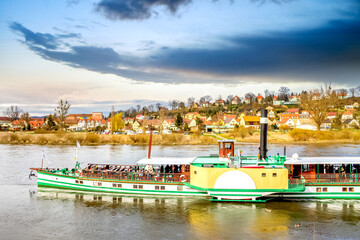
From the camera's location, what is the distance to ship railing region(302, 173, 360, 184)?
2309 centimetres

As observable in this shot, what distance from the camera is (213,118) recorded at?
133 meters

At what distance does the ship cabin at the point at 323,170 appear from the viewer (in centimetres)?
2295

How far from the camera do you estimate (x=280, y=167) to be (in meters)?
22.1

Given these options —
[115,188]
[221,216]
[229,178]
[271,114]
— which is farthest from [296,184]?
[271,114]

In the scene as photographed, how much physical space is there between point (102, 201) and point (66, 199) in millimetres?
3213

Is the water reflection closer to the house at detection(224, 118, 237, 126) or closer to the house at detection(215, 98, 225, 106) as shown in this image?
the house at detection(224, 118, 237, 126)

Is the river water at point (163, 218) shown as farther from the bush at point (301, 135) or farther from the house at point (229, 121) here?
the house at point (229, 121)

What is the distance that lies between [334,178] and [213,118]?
11010 cm

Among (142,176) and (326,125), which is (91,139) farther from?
(326,125)

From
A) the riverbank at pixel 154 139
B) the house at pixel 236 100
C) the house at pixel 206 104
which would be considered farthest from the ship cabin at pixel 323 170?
the house at pixel 236 100

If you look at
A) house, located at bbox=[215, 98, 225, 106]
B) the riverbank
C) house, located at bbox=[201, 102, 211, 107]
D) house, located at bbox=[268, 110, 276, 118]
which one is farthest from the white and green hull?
house, located at bbox=[201, 102, 211, 107]

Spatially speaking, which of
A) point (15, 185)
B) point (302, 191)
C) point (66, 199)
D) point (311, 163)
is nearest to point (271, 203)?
point (302, 191)

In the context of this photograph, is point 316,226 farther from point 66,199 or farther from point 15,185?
point 15,185

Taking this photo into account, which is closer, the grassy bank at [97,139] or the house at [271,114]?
the grassy bank at [97,139]
